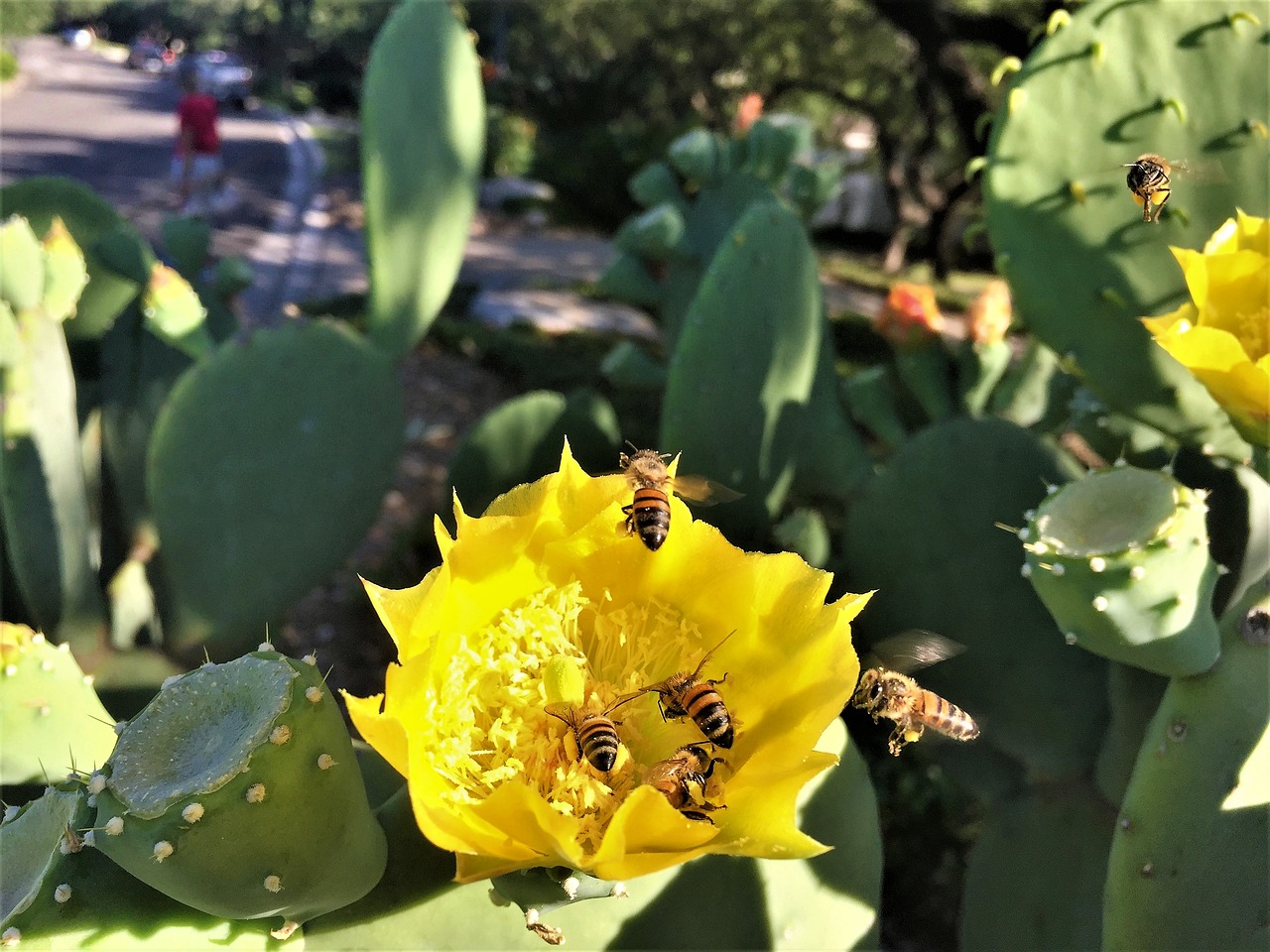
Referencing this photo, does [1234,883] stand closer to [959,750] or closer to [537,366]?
[959,750]

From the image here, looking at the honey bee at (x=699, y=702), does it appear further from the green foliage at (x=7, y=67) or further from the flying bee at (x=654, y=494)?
the green foliage at (x=7, y=67)

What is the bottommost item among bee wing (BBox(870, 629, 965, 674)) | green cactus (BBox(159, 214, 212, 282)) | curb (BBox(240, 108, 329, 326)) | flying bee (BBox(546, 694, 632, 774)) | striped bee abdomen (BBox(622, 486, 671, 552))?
curb (BBox(240, 108, 329, 326))

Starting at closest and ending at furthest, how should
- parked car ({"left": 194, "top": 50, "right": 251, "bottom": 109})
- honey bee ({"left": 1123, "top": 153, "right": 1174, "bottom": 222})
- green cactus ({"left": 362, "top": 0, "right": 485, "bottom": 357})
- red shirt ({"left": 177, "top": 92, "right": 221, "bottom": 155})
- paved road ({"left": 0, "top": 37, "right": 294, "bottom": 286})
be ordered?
honey bee ({"left": 1123, "top": 153, "right": 1174, "bottom": 222}), green cactus ({"left": 362, "top": 0, "right": 485, "bottom": 357}), red shirt ({"left": 177, "top": 92, "right": 221, "bottom": 155}), paved road ({"left": 0, "top": 37, "right": 294, "bottom": 286}), parked car ({"left": 194, "top": 50, "right": 251, "bottom": 109})

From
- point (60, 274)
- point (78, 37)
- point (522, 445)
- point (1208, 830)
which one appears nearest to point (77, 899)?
point (1208, 830)

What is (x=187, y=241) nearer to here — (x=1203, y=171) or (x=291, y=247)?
(x=1203, y=171)

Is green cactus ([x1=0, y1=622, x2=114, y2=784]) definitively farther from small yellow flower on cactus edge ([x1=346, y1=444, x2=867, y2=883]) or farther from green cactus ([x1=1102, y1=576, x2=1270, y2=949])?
green cactus ([x1=1102, y1=576, x2=1270, y2=949])

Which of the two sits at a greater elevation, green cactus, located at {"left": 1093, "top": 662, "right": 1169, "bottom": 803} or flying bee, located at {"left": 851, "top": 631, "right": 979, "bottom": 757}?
flying bee, located at {"left": 851, "top": 631, "right": 979, "bottom": 757}

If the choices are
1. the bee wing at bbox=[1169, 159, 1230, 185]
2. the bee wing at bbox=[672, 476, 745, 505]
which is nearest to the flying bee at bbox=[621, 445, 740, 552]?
the bee wing at bbox=[672, 476, 745, 505]
